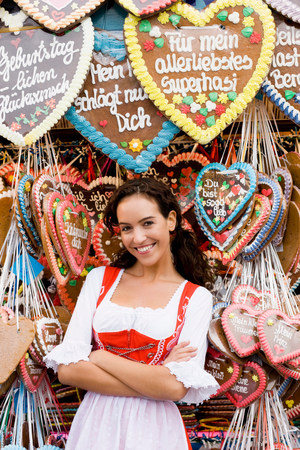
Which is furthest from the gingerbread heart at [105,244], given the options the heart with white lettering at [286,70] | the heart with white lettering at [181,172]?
the heart with white lettering at [286,70]

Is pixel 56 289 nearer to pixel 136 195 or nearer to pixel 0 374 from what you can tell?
pixel 0 374

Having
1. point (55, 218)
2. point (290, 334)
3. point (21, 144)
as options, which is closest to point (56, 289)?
point (55, 218)

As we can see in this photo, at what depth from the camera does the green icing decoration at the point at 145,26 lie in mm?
1678

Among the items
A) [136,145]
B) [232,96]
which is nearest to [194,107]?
[232,96]

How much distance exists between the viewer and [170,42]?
1.69 metres

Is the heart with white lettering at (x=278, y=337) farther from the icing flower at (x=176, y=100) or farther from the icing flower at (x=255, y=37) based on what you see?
the icing flower at (x=255, y=37)

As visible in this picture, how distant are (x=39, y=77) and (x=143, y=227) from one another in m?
0.64

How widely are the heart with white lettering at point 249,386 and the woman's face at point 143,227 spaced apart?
1.78ft

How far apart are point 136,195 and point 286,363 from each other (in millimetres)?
761

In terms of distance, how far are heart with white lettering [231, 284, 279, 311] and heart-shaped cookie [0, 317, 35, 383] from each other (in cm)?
74

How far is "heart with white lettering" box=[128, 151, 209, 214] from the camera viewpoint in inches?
82.0

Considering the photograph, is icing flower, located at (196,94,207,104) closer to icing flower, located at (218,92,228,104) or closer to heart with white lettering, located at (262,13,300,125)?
icing flower, located at (218,92,228,104)

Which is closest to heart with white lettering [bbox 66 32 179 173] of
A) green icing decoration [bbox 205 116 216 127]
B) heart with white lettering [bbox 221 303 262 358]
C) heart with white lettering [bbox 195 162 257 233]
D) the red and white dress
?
green icing decoration [bbox 205 116 216 127]

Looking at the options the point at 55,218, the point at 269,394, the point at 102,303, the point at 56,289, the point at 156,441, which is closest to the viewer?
the point at 156,441
